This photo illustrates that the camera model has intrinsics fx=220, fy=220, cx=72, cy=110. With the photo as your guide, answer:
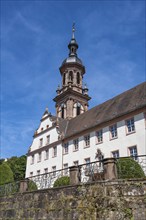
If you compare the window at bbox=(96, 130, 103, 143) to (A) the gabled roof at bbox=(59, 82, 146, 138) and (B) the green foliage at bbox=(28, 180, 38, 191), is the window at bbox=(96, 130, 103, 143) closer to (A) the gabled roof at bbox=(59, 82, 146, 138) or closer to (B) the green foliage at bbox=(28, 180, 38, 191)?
(A) the gabled roof at bbox=(59, 82, 146, 138)

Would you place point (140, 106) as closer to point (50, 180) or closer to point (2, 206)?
point (50, 180)

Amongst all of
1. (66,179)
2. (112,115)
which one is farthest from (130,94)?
(66,179)

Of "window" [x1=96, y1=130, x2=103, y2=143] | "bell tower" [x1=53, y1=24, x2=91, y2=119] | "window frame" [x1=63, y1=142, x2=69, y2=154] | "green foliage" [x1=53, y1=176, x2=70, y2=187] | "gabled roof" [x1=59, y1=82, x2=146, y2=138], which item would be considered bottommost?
"green foliage" [x1=53, y1=176, x2=70, y2=187]

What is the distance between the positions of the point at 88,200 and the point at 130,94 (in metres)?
18.6

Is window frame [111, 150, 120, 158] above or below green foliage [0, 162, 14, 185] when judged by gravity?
above

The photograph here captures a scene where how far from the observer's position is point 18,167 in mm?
49844

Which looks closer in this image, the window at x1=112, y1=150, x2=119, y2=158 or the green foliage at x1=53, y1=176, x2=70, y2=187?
the green foliage at x1=53, y1=176, x2=70, y2=187

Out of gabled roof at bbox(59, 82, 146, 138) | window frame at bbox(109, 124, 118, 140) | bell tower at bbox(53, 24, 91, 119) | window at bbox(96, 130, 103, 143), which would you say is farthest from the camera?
bell tower at bbox(53, 24, 91, 119)

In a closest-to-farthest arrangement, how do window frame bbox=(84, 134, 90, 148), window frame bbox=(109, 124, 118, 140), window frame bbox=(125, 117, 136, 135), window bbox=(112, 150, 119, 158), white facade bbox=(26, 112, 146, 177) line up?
white facade bbox=(26, 112, 146, 177) < window frame bbox=(125, 117, 136, 135) < window bbox=(112, 150, 119, 158) < window frame bbox=(109, 124, 118, 140) < window frame bbox=(84, 134, 90, 148)

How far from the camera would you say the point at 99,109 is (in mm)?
30188

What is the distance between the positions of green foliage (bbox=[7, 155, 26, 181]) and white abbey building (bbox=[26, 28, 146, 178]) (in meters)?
15.7

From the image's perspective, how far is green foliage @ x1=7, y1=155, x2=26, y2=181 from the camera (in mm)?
48938

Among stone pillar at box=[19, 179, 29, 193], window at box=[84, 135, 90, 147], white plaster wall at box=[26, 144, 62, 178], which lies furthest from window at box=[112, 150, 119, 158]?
stone pillar at box=[19, 179, 29, 193]

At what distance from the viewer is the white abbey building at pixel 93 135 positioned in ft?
70.0
